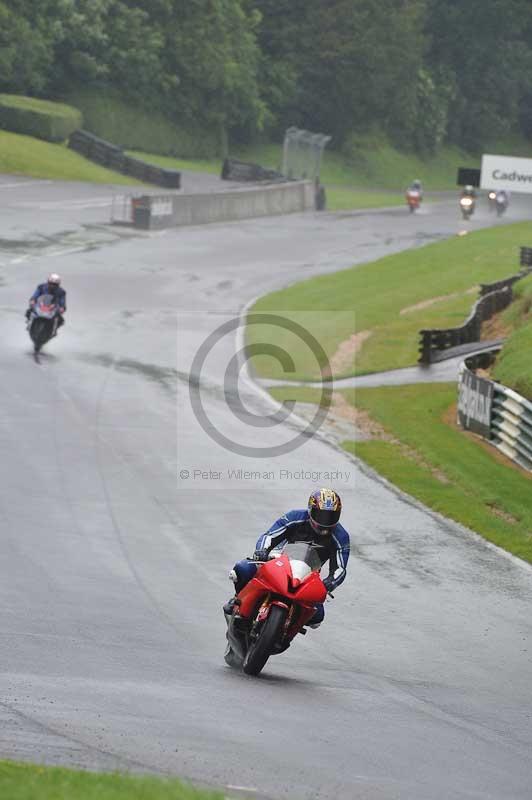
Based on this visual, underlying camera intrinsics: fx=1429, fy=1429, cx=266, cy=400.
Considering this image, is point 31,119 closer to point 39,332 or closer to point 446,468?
point 39,332

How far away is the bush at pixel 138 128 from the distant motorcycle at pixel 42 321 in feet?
178

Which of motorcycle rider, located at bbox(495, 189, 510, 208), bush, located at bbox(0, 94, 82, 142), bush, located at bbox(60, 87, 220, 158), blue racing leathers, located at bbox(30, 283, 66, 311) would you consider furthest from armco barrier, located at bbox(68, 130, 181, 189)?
blue racing leathers, located at bbox(30, 283, 66, 311)

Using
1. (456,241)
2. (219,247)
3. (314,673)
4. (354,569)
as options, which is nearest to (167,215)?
(219,247)

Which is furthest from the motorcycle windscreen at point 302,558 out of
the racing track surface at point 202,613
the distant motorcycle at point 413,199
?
the distant motorcycle at point 413,199

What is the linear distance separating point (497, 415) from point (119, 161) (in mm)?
49782

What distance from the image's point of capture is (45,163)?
231 ft

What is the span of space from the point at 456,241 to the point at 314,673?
175 ft

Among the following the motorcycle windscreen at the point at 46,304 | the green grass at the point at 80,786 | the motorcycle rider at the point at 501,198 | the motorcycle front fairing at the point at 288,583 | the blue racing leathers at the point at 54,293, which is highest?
the green grass at the point at 80,786

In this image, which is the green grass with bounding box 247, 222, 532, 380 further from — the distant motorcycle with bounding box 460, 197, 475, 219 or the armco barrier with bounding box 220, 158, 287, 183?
the armco barrier with bounding box 220, 158, 287, 183

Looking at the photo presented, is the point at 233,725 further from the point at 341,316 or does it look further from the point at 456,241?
the point at 456,241

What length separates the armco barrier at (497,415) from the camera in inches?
1076

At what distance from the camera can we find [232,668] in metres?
13.0
